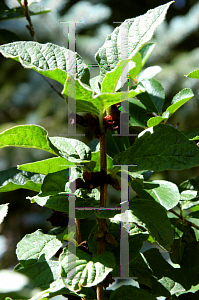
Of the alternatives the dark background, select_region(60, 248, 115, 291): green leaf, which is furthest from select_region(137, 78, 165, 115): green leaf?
the dark background

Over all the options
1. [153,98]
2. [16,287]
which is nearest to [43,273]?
[16,287]

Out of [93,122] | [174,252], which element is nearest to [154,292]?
[174,252]

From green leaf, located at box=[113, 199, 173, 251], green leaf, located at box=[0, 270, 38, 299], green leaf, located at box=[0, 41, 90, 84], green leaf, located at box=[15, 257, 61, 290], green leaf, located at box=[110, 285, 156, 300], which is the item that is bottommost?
green leaf, located at box=[110, 285, 156, 300]

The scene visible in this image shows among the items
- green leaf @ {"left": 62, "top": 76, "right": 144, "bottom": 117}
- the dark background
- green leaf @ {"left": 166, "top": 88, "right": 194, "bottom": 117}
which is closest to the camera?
green leaf @ {"left": 62, "top": 76, "right": 144, "bottom": 117}

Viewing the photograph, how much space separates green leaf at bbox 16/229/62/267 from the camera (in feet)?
0.66

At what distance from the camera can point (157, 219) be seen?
0.19m

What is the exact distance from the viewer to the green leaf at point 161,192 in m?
0.24

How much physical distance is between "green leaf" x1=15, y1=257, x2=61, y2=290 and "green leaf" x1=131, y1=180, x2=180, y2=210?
0.10 m

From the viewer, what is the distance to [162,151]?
0.19 m

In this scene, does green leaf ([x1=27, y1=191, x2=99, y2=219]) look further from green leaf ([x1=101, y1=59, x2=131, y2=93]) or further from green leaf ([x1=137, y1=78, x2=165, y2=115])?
green leaf ([x1=137, y1=78, x2=165, y2=115])

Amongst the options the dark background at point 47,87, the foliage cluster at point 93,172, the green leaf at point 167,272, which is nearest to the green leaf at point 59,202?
the foliage cluster at point 93,172

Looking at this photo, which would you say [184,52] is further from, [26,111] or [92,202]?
[92,202]

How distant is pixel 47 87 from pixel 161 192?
0.76 metres

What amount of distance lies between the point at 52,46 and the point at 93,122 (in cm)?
6
